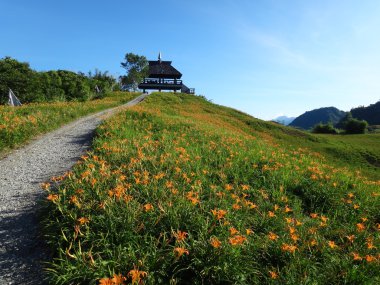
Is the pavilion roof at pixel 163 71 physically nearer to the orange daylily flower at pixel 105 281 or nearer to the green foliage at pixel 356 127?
the green foliage at pixel 356 127

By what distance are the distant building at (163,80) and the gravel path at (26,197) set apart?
47.7m

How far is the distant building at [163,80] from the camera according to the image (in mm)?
56944

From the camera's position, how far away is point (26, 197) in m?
5.30

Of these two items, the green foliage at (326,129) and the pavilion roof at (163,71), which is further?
the pavilion roof at (163,71)

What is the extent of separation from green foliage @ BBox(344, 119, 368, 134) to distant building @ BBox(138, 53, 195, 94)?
101ft

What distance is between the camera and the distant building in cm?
5694

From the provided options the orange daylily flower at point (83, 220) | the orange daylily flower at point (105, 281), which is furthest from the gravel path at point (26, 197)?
the orange daylily flower at point (105, 281)

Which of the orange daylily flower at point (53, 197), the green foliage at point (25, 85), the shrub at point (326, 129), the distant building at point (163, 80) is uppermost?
the distant building at point (163, 80)

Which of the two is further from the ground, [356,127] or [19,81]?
[19,81]

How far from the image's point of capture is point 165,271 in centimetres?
327

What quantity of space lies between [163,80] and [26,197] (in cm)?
5659

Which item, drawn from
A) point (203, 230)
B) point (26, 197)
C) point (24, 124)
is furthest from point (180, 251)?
point (24, 124)

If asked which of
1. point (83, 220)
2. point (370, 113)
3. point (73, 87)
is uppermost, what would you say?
point (370, 113)

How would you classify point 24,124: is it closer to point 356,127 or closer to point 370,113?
point 356,127
